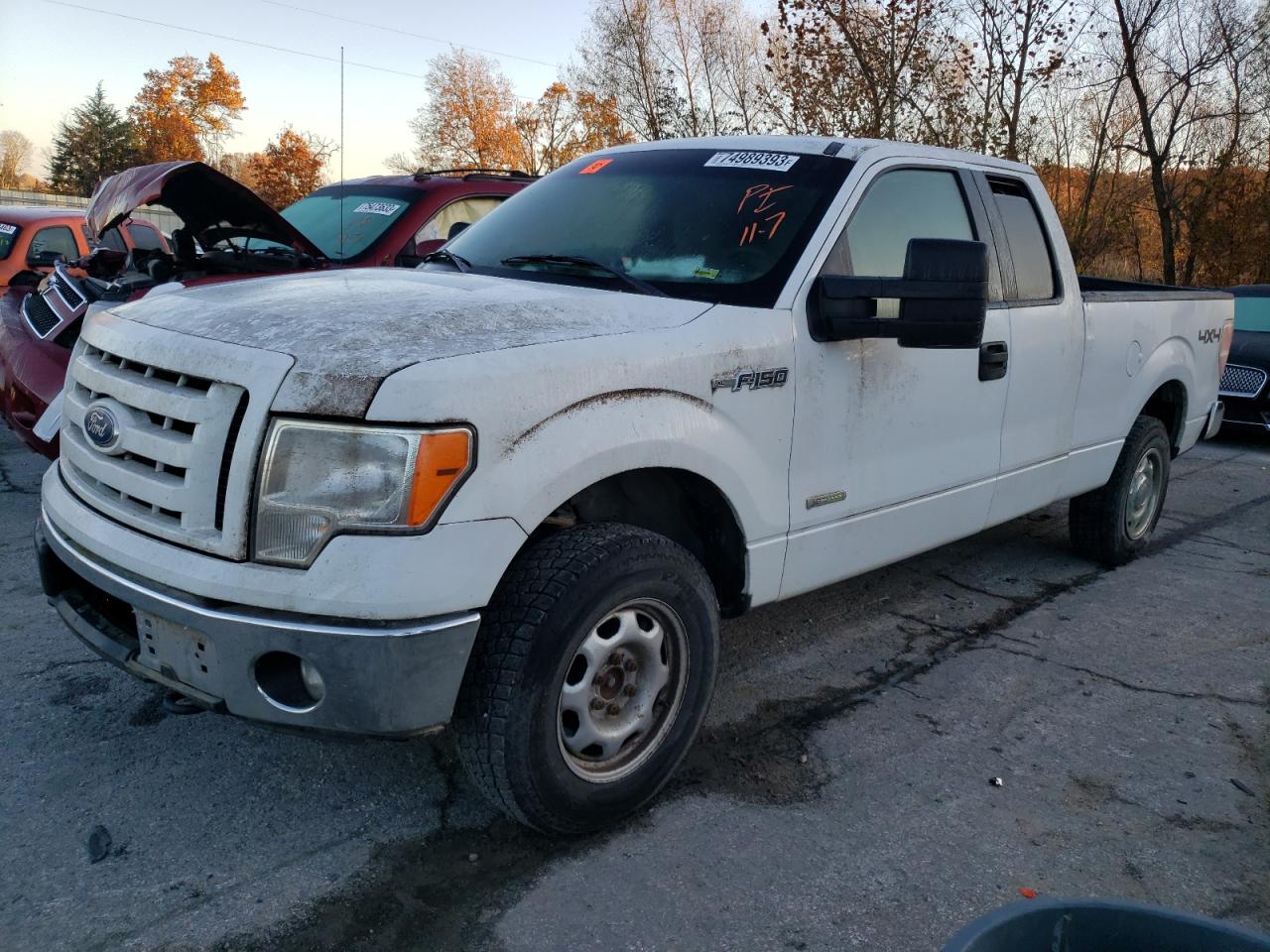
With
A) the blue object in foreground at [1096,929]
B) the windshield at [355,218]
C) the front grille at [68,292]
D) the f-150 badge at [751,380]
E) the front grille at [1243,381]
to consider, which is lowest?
the blue object in foreground at [1096,929]

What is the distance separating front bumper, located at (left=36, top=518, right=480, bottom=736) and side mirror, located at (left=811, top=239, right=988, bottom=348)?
61.1 inches

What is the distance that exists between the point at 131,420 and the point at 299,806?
1143mm

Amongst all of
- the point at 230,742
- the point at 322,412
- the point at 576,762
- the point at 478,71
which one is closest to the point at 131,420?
the point at 322,412

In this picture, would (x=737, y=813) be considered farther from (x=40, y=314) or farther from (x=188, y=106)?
(x=188, y=106)

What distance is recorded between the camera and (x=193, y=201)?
16.8ft

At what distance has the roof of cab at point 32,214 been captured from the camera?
9109mm

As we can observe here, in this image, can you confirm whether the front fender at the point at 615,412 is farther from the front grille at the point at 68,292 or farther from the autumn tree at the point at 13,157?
the autumn tree at the point at 13,157

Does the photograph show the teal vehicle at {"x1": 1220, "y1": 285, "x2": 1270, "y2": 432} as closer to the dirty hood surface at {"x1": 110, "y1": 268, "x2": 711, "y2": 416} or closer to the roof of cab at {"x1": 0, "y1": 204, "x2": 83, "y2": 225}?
the dirty hood surface at {"x1": 110, "y1": 268, "x2": 711, "y2": 416}

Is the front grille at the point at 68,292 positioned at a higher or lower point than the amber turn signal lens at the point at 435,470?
higher

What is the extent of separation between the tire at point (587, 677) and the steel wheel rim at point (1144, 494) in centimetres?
351

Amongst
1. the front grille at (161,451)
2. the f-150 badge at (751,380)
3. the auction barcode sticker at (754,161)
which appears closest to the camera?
the front grille at (161,451)

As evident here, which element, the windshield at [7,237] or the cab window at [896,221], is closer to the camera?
the cab window at [896,221]

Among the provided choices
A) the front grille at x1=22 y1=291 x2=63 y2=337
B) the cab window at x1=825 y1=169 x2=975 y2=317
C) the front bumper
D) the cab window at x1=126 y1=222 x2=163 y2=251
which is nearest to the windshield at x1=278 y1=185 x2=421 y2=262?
the front grille at x1=22 y1=291 x2=63 y2=337

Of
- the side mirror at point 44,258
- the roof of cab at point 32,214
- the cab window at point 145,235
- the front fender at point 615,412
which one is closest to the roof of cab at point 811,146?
the front fender at point 615,412
